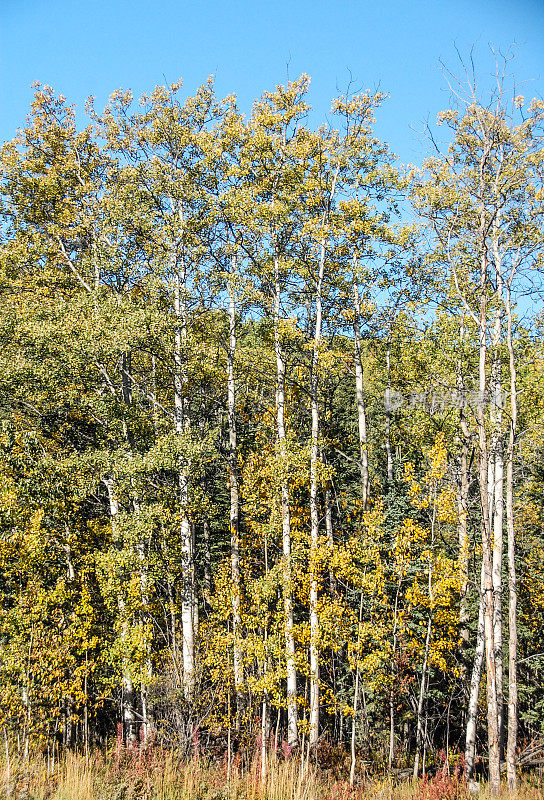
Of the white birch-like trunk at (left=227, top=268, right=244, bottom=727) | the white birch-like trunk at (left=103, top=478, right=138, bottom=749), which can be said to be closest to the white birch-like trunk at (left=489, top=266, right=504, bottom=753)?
the white birch-like trunk at (left=227, top=268, right=244, bottom=727)

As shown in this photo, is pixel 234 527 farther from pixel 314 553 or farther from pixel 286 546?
pixel 314 553

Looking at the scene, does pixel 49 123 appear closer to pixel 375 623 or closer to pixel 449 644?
pixel 375 623

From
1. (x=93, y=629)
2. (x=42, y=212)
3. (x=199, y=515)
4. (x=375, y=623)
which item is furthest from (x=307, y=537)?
(x=42, y=212)

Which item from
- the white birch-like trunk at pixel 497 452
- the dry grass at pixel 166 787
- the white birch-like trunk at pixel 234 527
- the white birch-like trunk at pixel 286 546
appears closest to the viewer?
the dry grass at pixel 166 787

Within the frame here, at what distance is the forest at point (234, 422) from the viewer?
11.6 m

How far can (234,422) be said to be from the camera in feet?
46.6

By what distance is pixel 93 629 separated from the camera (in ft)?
43.3

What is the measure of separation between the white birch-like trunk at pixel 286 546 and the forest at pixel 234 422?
6cm

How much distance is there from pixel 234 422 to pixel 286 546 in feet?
11.3

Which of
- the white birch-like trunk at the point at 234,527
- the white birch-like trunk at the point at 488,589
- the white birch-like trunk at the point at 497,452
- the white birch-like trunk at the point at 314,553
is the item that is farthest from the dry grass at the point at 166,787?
the white birch-like trunk at the point at 497,452

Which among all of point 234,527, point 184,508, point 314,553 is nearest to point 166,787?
point 314,553

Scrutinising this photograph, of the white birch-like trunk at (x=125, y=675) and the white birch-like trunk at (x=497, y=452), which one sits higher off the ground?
the white birch-like trunk at (x=497, y=452)

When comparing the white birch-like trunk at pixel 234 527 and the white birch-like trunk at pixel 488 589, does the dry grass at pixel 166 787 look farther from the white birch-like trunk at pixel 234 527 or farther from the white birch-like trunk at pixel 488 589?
the white birch-like trunk at pixel 234 527

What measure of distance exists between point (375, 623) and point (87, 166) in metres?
14.6
